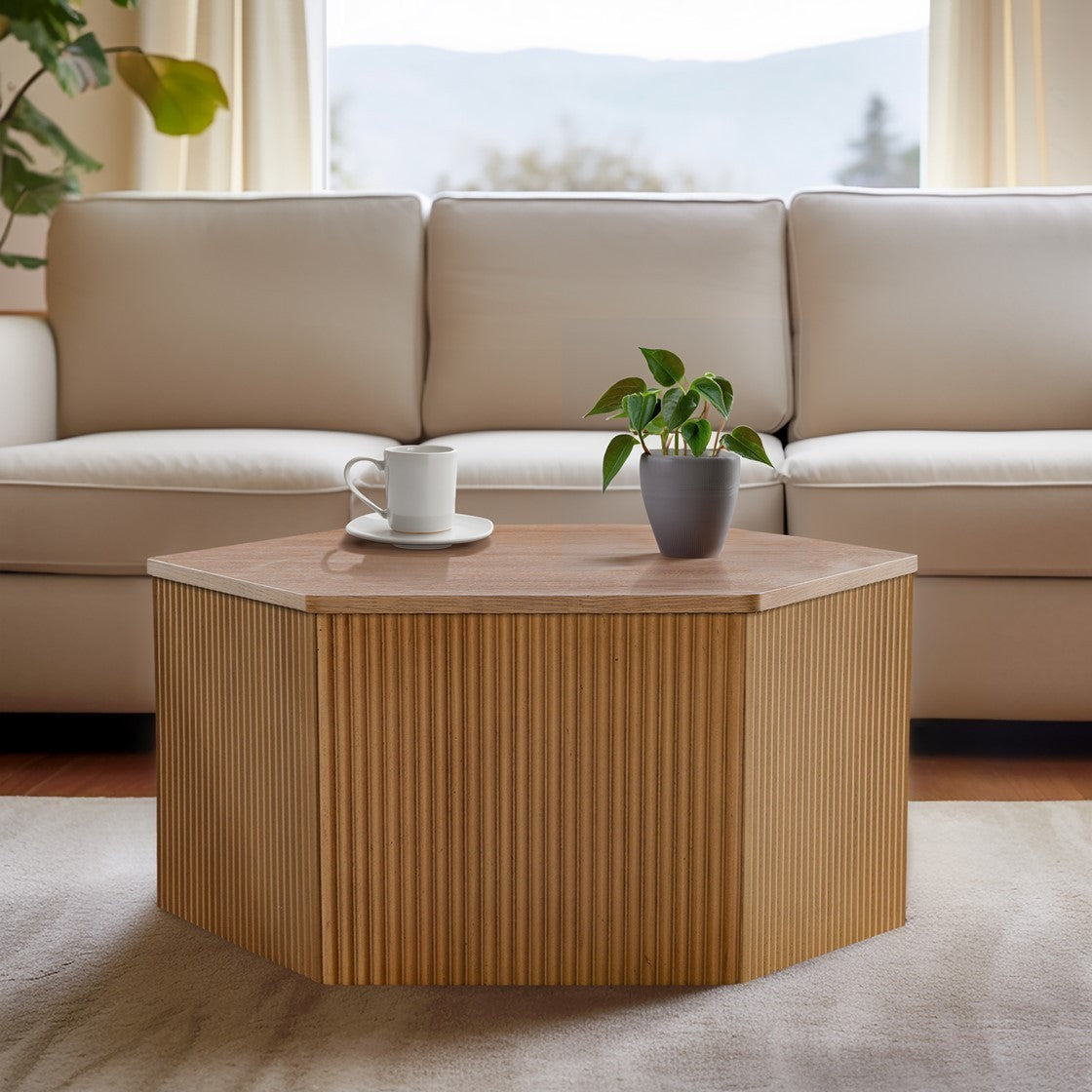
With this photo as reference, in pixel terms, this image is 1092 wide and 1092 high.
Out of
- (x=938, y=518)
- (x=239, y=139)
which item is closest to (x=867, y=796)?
(x=938, y=518)

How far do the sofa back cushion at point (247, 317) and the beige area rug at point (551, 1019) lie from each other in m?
1.26

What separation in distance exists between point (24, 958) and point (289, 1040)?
33cm

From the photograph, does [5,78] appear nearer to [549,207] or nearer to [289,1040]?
[549,207]

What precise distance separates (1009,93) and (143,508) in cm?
224

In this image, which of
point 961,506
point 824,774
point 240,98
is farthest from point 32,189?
point 240,98

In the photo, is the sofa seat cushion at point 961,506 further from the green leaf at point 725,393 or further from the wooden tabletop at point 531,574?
the green leaf at point 725,393

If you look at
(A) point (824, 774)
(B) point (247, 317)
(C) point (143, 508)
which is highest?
(B) point (247, 317)

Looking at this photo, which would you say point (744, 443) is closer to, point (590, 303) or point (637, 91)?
point (590, 303)

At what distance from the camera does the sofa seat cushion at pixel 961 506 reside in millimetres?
1915

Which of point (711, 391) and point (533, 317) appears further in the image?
point (533, 317)

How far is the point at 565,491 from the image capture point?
2.00 metres

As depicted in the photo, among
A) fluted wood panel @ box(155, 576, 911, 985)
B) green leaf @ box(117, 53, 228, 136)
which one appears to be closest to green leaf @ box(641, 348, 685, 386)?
fluted wood panel @ box(155, 576, 911, 985)

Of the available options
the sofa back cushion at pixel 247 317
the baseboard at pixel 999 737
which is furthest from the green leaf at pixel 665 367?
the sofa back cushion at pixel 247 317

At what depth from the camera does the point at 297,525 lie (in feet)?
6.46
